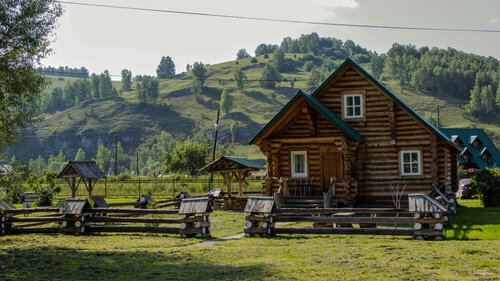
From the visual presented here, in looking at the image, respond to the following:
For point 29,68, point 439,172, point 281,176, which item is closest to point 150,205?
point 281,176

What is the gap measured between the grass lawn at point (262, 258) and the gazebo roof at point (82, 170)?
50.4 feet

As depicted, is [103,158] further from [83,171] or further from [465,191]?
[465,191]

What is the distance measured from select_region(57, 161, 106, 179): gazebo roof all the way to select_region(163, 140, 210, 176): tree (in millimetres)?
45040

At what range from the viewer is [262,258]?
13914 millimetres

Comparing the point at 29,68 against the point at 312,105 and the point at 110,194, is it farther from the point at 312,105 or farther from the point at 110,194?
the point at 110,194

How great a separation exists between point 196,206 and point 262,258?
5555 mm

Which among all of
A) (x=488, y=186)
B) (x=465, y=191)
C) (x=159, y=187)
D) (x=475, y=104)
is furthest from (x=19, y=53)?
(x=475, y=104)

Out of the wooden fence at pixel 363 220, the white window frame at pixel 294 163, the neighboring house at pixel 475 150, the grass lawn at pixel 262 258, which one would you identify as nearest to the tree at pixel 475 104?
the neighboring house at pixel 475 150

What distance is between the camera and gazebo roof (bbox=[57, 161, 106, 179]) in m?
34.5

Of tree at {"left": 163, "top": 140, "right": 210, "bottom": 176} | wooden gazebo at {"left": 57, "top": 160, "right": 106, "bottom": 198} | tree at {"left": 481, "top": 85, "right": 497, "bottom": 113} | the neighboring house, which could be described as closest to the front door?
wooden gazebo at {"left": 57, "top": 160, "right": 106, "bottom": 198}

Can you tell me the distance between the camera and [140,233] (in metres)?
21.1

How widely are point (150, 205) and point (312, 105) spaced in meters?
10.9

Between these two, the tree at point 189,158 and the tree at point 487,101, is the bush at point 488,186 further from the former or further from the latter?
the tree at point 487,101

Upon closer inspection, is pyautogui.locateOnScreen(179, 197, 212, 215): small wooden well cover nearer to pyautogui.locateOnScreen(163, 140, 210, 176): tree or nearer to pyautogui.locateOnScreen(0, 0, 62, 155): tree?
pyautogui.locateOnScreen(0, 0, 62, 155): tree
